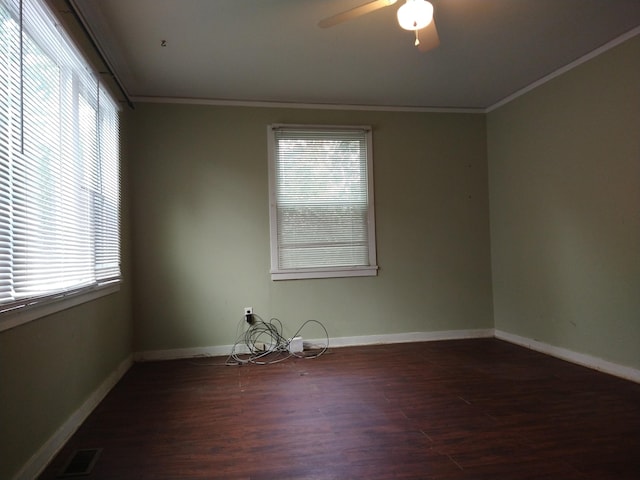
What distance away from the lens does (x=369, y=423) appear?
2354 millimetres

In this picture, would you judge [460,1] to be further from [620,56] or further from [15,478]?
[15,478]

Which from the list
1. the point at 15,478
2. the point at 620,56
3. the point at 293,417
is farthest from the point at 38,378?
the point at 620,56

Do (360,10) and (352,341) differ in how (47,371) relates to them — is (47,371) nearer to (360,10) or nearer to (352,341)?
(360,10)

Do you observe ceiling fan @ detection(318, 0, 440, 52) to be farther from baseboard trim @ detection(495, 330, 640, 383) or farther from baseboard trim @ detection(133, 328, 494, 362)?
baseboard trim @ detection(133, 328, 494, 362)

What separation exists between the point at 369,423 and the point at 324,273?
1.95 m

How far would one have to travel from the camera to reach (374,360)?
366cm

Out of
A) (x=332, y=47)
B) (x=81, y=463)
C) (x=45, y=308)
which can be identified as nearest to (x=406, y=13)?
(x=332, y=47)

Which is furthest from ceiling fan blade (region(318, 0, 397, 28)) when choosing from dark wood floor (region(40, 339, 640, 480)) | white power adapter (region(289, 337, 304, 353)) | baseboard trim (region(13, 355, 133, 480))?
white power adapter (region(289, 337, 304, 353))

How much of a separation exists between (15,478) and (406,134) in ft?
13.3

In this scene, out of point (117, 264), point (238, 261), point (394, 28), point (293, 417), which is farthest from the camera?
point (238, 261)

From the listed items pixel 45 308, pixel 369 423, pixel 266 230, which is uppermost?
pixel 266 230

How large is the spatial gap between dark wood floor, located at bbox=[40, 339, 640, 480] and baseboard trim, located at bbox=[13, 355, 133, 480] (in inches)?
2.0

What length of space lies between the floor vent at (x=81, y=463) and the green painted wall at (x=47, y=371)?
0.16 meters

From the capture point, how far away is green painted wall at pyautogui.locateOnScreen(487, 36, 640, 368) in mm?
2990
